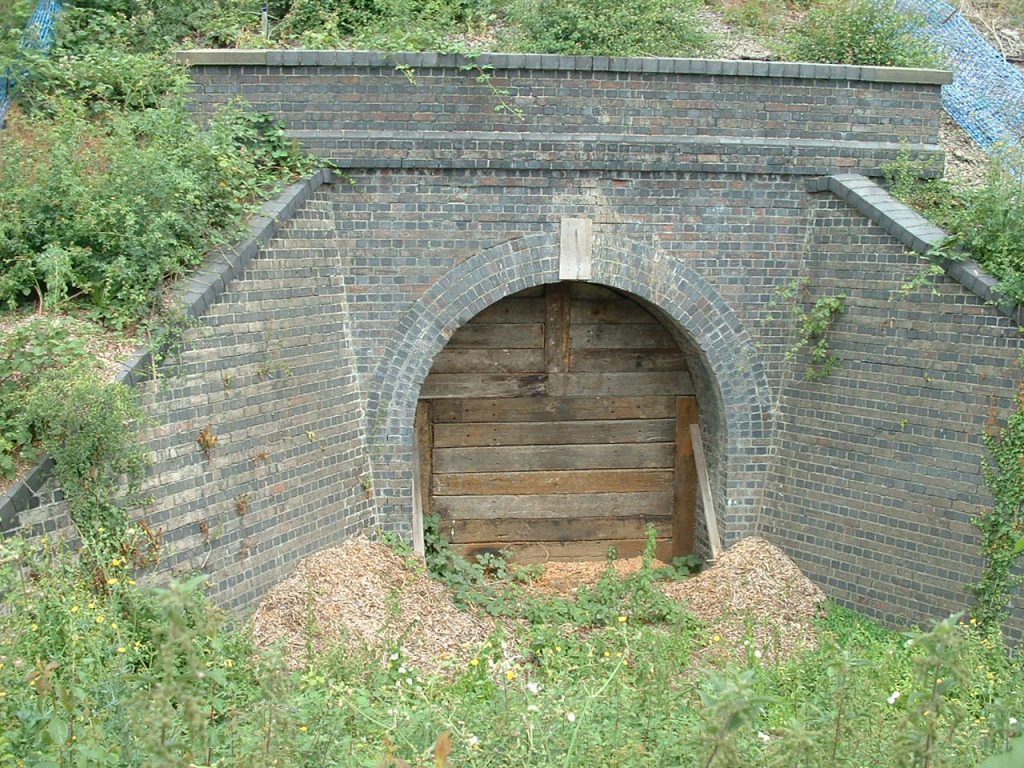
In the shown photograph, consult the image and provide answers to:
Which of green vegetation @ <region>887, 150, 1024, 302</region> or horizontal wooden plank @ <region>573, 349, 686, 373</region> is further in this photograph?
horizontal wooden plank @ <region>573, 349, 686, 373</region>

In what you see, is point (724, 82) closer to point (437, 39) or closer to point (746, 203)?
point (746, 203)

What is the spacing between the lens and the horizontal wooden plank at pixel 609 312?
8.86m

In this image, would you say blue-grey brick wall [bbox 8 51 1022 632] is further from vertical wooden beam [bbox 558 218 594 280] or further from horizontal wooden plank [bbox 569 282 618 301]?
horizontal wooden plank [bbox 569 282 618 301]

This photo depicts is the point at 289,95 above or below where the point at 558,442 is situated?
above

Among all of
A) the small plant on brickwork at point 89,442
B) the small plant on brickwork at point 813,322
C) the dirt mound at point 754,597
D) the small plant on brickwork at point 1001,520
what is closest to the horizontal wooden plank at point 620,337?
the small plant on brickwork at point 813,322

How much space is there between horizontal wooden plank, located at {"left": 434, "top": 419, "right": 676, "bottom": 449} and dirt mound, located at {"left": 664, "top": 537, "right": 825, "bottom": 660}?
1.43 metres

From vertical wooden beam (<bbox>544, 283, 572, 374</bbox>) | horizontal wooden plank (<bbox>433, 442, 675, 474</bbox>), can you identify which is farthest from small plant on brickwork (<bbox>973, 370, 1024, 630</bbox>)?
vertical wooden beam (<bbox>544, 283, 572, 374</bbox>)

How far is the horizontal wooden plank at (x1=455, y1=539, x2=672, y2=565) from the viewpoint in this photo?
9.09 m

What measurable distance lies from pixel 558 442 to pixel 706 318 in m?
1.89

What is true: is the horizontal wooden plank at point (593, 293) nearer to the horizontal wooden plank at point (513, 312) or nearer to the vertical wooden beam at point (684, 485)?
the horizontal wooden plank at point (513, 312)

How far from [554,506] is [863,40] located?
515cm

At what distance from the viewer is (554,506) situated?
912 centimetres

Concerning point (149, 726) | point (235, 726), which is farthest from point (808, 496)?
point (149, 726)

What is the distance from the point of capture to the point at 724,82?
7875mm
